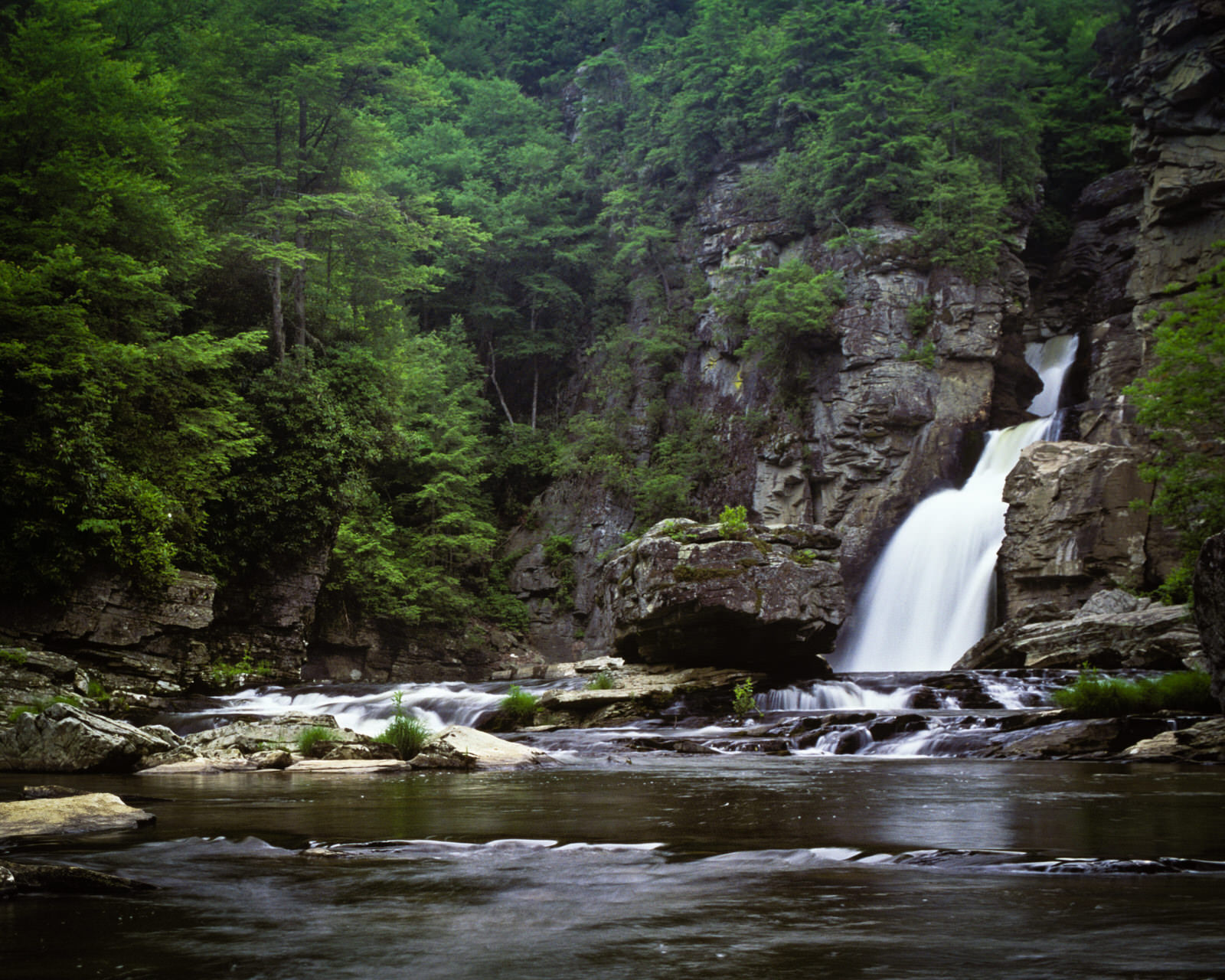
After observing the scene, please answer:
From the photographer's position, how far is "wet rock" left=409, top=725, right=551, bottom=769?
31.0 ft

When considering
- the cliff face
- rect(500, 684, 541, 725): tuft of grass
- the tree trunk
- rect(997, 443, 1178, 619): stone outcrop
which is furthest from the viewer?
the tree trunk

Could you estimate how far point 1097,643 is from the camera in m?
17.0

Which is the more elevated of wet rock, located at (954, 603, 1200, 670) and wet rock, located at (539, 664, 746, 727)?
wet rock, located at (954, 603, 1200, 670)

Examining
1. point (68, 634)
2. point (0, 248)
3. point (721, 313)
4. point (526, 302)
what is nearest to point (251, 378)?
point (0, 248)

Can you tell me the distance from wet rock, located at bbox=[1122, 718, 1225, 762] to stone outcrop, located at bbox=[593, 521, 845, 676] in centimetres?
844

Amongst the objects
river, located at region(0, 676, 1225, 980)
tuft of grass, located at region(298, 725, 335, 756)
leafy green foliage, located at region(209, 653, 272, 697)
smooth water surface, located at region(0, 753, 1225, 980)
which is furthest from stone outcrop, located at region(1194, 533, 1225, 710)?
leafy green foliage, located at region(209, 653, 272, 697)

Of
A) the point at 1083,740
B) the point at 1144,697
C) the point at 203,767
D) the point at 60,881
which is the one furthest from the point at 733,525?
the point at 60,881

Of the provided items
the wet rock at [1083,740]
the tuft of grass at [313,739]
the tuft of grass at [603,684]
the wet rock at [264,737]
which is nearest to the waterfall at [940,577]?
the tuft of grass at [603,684]

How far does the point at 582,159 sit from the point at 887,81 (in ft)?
53.7

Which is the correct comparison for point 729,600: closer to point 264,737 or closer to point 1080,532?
point 264,737

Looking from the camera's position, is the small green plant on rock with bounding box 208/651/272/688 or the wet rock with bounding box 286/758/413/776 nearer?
the wet rock with bounding box 286/758/413/776

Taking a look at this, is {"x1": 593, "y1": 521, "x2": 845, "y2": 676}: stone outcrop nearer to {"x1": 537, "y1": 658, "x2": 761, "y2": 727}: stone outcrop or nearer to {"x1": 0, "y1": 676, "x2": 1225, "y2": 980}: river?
{"x1": 537, "y1": 658, "x2": 761, "y2": 727}: stone outcrop

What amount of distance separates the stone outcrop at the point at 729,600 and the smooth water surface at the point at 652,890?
11375 mm

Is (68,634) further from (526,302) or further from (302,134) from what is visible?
(526,302)
